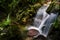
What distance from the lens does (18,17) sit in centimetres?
942

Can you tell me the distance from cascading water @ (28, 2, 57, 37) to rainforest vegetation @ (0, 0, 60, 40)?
0.83ft

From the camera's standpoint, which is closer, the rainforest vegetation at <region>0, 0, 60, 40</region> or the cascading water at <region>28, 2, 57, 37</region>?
the rainforest vegetation at <region>0, 0, 60, 40</region>

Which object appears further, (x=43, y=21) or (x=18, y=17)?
(x=18, y=17)

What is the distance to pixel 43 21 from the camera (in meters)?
9.00

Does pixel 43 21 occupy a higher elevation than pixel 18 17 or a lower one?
lower

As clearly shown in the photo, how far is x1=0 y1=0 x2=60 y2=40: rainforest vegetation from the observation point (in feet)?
25.8

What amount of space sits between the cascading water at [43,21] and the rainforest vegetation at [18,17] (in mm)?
252

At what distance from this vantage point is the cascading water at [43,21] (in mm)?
8547

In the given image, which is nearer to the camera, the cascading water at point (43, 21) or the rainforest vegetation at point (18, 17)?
the rainforest vegetation at point (18, 17)

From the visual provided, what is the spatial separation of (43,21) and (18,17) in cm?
143

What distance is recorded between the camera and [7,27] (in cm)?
815

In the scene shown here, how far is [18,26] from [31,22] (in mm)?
865

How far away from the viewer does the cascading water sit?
8.55 metres

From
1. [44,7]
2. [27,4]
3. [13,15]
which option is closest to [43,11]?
[44,7]
